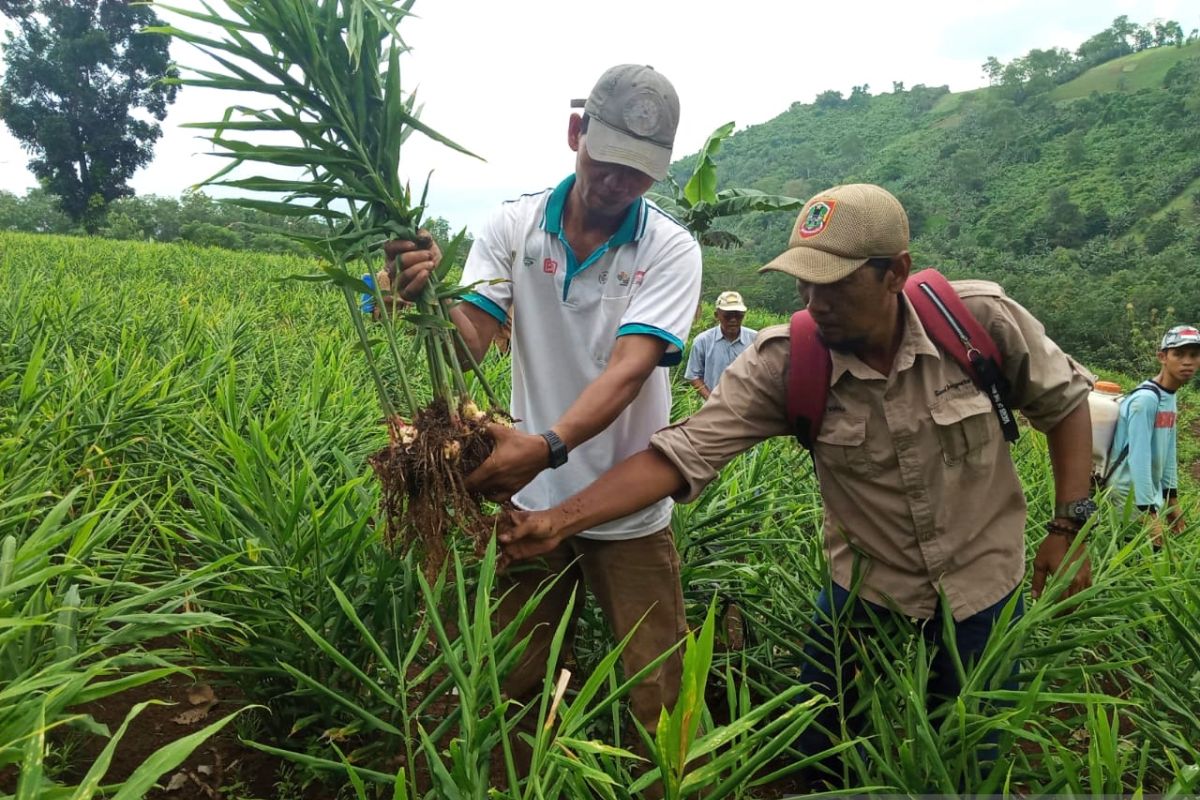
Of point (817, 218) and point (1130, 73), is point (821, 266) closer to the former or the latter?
point (817, 218)

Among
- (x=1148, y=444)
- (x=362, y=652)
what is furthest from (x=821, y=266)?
(x=1148, y=444)

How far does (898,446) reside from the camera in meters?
1.70

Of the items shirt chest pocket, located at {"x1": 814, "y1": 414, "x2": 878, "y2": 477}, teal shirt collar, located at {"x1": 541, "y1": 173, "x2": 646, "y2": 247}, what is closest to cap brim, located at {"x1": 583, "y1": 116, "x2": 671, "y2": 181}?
teal shirt collar, located at {"x1": 541, "y1": 173, "x2": 646, "y2": 247}

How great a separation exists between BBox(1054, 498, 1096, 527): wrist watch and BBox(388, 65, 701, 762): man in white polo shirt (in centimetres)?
93

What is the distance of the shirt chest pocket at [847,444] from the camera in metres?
1.72

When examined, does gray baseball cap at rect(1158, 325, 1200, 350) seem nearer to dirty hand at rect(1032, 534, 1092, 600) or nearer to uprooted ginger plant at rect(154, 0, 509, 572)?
dirty hand at rect(1032, 534, 1092, 600)

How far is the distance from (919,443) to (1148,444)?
2.80 meters

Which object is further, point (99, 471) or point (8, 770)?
point (99, 471)

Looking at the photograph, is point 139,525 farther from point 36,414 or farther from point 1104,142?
point 1104,142

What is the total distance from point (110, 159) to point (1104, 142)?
51.4m

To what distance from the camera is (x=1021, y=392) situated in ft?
5.67

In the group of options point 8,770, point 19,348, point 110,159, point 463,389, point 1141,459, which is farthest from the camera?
point 110,159

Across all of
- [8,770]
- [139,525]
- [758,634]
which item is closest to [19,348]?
[139,525]

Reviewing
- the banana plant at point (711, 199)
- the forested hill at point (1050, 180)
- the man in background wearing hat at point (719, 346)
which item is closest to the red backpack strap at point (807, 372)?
the man in background wearing hat at point (719, 346)
